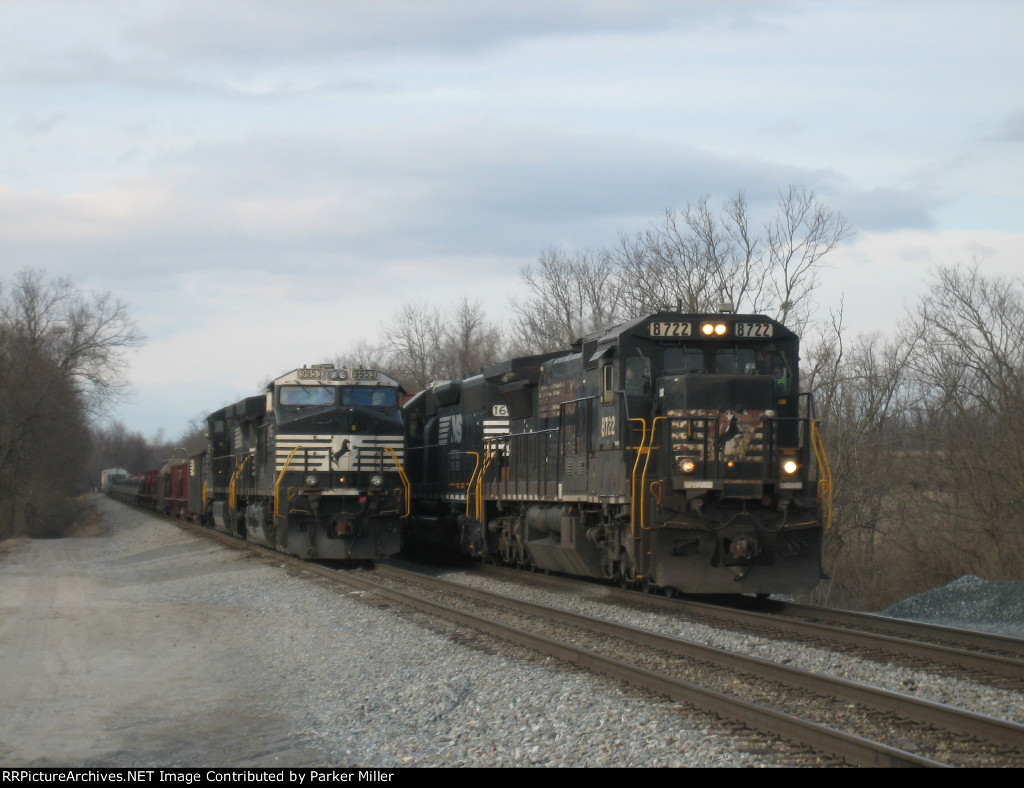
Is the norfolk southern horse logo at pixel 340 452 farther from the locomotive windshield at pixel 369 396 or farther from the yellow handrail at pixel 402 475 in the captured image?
the locomotive windshield at pixel 369 396

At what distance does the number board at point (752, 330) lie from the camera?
1285 centimetres

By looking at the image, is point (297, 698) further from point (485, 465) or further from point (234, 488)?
point (234, 488)

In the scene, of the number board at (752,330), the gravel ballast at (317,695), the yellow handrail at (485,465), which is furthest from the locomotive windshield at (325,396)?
the number board at (752,330)

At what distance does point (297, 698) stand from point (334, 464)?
1115cm

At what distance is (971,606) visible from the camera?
43.3 feet

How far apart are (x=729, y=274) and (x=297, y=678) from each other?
2180cm

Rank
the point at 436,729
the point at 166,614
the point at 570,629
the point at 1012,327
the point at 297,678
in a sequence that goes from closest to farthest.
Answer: the point at 436,729 → the point at 297,678 → the point at 570,629 → the point at 166,614 → the point at 1012,327

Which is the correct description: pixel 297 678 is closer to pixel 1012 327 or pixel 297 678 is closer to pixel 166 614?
pixel 166 614

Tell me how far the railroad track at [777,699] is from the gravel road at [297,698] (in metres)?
0.24

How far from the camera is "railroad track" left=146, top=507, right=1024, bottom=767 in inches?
235

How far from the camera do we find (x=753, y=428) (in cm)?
1227

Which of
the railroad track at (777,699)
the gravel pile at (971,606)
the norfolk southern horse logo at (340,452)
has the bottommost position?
the gravel pile at (971,606)

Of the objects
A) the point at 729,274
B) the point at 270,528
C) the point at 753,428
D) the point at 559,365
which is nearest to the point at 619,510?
the point at 753,428

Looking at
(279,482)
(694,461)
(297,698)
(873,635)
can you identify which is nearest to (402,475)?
(279,482)
